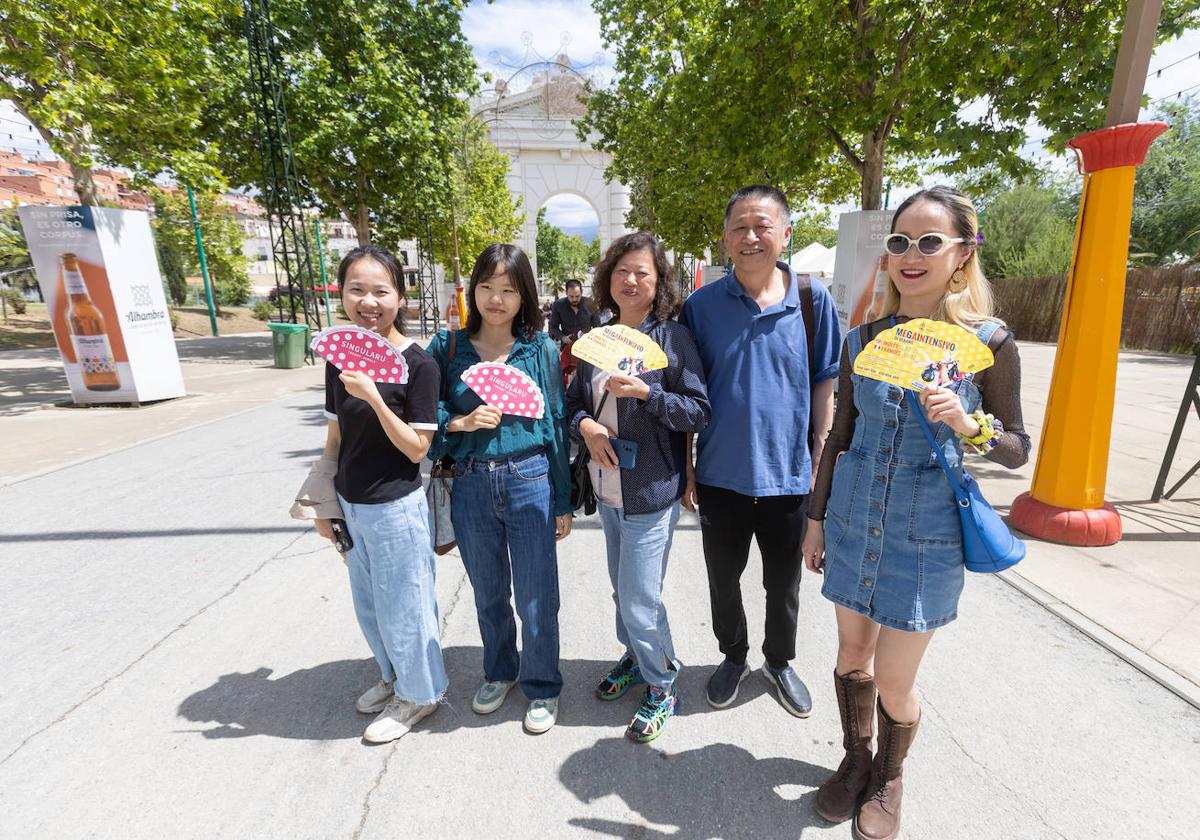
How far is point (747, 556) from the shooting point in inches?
95.2

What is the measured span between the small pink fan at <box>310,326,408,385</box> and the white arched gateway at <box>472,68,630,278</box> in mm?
36206

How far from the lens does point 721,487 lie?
228cm

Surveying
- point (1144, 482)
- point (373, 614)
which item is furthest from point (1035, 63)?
point (373, 614)

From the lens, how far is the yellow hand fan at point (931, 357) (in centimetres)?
146

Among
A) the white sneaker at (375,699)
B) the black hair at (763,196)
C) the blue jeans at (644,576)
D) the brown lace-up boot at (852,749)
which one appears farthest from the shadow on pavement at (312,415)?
the brown lace-up boot at (852,749)

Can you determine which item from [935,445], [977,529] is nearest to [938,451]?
[935,445]

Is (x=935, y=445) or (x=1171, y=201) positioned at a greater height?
(x=1171, y=201)

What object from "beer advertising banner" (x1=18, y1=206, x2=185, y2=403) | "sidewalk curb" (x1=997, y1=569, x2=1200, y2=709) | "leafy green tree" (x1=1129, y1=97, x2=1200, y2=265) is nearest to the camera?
"sidewalk curb" (x1=997, y1=569, x2=1200, y2=709)

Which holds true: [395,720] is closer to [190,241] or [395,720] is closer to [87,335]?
[87,335]

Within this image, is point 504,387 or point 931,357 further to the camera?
point 504,387

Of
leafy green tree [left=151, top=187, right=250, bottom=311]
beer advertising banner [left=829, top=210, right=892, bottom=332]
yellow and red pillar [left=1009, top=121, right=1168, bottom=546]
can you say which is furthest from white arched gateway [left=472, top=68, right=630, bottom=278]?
Result: yellow and red pillar [left=1009, top=121, right=1168, bottom=546]

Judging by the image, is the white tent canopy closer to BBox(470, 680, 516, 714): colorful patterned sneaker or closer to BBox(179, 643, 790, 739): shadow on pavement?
BBox(179, 643, 790, 739): shadow on pavement

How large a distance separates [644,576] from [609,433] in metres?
0.59

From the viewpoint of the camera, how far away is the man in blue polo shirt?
2176 mm
